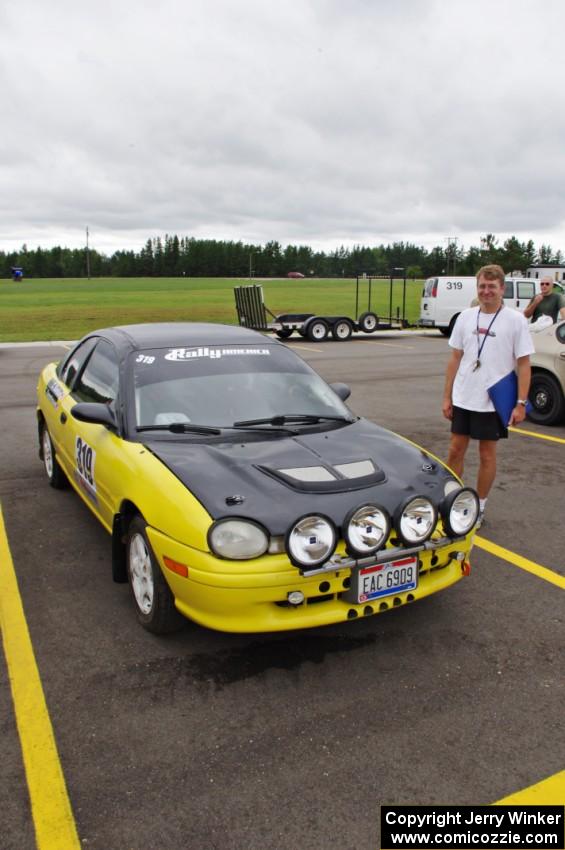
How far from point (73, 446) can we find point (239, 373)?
1.32 m

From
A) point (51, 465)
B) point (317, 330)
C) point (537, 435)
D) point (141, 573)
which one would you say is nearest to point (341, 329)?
point (317, 330)

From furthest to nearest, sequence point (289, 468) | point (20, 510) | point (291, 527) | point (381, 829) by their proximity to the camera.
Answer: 1. point (20, 510)
2. point (289, 468)
3. point (291, 527)
4. point (381, 829)

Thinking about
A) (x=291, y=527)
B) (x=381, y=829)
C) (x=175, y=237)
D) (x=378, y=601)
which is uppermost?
(x=175, y=237)

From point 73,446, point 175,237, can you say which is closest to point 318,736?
point 73,446

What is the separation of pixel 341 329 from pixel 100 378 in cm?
1687

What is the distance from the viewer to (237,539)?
9.25ft

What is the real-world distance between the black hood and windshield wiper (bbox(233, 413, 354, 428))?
13 cm

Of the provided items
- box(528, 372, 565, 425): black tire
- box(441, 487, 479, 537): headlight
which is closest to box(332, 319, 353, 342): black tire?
box(528, 372, 565, 425): black tire

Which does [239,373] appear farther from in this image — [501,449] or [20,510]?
[501,449]

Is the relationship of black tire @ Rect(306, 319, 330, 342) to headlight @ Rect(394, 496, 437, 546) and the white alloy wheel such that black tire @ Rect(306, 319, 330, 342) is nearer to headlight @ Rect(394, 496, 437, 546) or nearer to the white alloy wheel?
the white alloy wheel

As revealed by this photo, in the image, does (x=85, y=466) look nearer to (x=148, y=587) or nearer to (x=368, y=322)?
(x=148, y=587)

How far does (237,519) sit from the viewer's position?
2820 mm

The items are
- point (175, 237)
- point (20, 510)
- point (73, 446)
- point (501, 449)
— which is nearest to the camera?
point (73, 446)

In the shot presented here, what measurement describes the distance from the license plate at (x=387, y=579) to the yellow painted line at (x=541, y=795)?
3.07 ft
